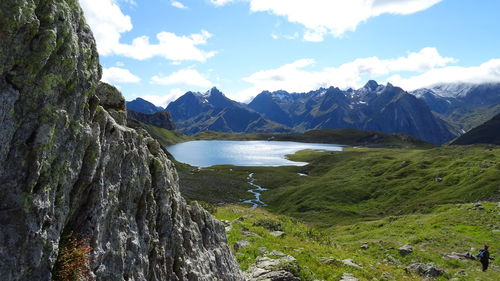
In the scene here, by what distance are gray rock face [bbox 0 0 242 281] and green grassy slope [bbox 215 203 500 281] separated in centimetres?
1221

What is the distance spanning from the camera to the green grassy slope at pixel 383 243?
25719 millimetres

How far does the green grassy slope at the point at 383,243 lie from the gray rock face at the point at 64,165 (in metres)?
12.2

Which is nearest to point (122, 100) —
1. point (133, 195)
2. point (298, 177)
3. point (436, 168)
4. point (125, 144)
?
point (125, 144)

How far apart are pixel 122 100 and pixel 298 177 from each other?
533 feet

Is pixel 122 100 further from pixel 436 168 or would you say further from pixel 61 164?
pixel 436 168

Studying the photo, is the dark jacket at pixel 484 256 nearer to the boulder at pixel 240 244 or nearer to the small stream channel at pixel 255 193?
the boulder at pixel 240 244

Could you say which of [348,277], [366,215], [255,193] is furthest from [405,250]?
[255,193]

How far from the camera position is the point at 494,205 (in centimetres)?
6412

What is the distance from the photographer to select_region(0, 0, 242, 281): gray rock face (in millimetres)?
7914

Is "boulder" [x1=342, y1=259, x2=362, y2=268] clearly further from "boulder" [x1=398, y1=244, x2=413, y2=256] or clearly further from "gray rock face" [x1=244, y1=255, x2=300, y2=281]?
"boulder" [x1=398, y1=244, x2=413, y2=256]

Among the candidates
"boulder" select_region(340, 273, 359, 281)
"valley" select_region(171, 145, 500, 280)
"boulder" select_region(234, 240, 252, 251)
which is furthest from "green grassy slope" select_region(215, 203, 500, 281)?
"boulder" select_region(234, 240, 252, 251)

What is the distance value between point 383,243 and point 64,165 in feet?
158

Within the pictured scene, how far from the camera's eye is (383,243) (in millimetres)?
48000

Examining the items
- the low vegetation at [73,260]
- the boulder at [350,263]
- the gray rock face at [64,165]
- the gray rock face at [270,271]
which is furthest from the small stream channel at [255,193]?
the low vegetation at [73,260]
